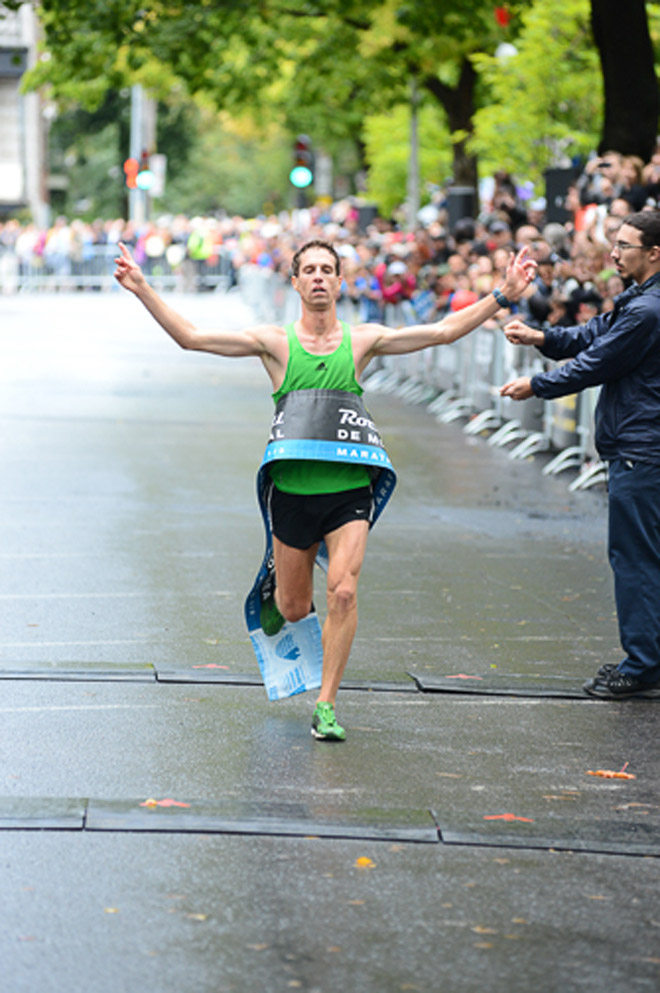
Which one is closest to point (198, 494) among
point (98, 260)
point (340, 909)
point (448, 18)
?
point (340, 909)

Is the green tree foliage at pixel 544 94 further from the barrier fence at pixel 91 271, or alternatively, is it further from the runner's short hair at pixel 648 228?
the barrier fence at pixel 91 271

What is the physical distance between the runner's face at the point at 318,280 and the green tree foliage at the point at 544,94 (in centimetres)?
2027

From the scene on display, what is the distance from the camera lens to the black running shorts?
266 inches

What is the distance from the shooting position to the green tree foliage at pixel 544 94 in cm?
2709

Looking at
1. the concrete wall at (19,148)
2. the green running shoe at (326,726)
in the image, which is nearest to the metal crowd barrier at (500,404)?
the green running shoe at (326,726)

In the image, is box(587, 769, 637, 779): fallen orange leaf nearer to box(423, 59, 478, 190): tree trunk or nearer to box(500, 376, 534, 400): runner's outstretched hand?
box(500, 376, 534, 400): runner's outstretched hand

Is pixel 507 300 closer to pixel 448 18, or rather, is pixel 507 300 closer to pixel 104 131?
pixel 448 18

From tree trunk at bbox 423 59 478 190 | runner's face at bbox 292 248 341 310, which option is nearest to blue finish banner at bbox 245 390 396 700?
runner's face at bbox 292 248 341 310

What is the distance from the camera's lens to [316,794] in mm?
5906

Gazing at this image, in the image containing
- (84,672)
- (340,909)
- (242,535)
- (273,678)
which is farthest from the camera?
(242,535)

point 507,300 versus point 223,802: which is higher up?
point 507,300

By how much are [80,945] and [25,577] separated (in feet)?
19.1

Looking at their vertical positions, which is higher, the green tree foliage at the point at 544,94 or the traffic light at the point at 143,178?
the green tree foliage at the point at 544,94

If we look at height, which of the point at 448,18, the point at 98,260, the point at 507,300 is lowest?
the point at 98,260
